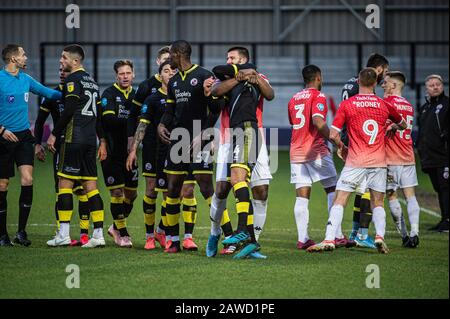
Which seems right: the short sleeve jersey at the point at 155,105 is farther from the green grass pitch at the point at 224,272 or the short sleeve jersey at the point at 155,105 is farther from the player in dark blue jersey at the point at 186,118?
the green grass pitch at the point at 224,272

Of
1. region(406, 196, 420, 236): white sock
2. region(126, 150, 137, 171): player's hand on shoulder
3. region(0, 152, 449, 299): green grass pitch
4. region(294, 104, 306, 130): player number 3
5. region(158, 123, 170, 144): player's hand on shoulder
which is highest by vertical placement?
region(294, 104, 306, 130): player number 3

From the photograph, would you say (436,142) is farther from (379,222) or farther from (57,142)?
(57,142)

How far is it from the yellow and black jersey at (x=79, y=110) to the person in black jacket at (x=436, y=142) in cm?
512

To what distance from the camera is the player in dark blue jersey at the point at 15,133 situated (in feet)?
36.4

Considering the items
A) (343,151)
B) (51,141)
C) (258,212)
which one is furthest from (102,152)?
(343,151)

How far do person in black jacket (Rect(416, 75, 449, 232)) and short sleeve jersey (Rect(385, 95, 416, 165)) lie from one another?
93.0 inches

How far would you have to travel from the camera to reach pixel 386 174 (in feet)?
35.4

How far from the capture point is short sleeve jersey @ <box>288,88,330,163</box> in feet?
35.9

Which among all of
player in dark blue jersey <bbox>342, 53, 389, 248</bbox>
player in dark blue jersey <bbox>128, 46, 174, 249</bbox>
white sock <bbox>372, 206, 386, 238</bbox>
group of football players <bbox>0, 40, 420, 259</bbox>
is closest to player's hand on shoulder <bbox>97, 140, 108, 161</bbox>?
group of football players <bbox>0, 40, 420, 259</bbox>

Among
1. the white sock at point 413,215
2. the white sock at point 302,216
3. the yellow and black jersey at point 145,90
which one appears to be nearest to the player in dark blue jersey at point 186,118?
the yellow and black jersey at point 145,90

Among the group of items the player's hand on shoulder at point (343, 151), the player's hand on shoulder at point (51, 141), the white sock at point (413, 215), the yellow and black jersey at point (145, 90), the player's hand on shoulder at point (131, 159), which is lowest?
the white sock at point (413, 215)

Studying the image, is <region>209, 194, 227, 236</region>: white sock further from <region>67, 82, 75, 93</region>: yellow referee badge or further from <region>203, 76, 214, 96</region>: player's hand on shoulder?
<region>67, 82, 75, 93</region>: yellow referee badge

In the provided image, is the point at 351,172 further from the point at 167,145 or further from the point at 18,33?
the point at 18,33
